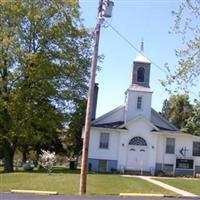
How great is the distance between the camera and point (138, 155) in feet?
167

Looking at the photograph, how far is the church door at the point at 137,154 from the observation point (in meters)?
50.8

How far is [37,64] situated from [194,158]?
18257 mm

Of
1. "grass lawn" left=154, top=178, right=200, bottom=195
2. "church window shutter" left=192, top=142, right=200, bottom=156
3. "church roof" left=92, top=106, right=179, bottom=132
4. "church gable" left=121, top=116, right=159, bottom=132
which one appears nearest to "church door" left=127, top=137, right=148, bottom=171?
"church gable" left=121, top=116, right=159, bottom=132

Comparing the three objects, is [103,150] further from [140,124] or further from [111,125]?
[140,124]

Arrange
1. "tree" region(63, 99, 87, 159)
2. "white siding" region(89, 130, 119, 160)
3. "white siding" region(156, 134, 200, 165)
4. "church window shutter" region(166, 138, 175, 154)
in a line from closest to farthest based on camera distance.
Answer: "tree" region(63, 99, 87, 159) < "white siding" region(89, 130, 119, 160) < "white siding" region(156, 134, 200, 165) < "church window shutter" region(166, 138, 175, 154)

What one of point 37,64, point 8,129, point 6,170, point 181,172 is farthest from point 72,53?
point 181,172

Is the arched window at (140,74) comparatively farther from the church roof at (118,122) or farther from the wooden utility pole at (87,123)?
the wooden utility pole at (87,123)

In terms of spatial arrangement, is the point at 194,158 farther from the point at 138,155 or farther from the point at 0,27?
the point at 0,27

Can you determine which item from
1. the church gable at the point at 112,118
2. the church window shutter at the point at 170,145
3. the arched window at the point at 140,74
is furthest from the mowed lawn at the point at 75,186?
the arched window at the point at 140,74

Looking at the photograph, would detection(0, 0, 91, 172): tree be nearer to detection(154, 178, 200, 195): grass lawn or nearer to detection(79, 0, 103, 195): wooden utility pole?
detection(154, 178, 200, 195): grass lawn

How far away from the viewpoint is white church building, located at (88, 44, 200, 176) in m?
50.9

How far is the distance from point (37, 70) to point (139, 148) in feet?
44.8

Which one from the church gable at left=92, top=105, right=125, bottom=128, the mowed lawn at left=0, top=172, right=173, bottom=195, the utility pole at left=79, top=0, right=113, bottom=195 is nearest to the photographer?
the utility pole at left=79, top=0, right=113, bottom=195

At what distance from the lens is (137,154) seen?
51.1 metres
